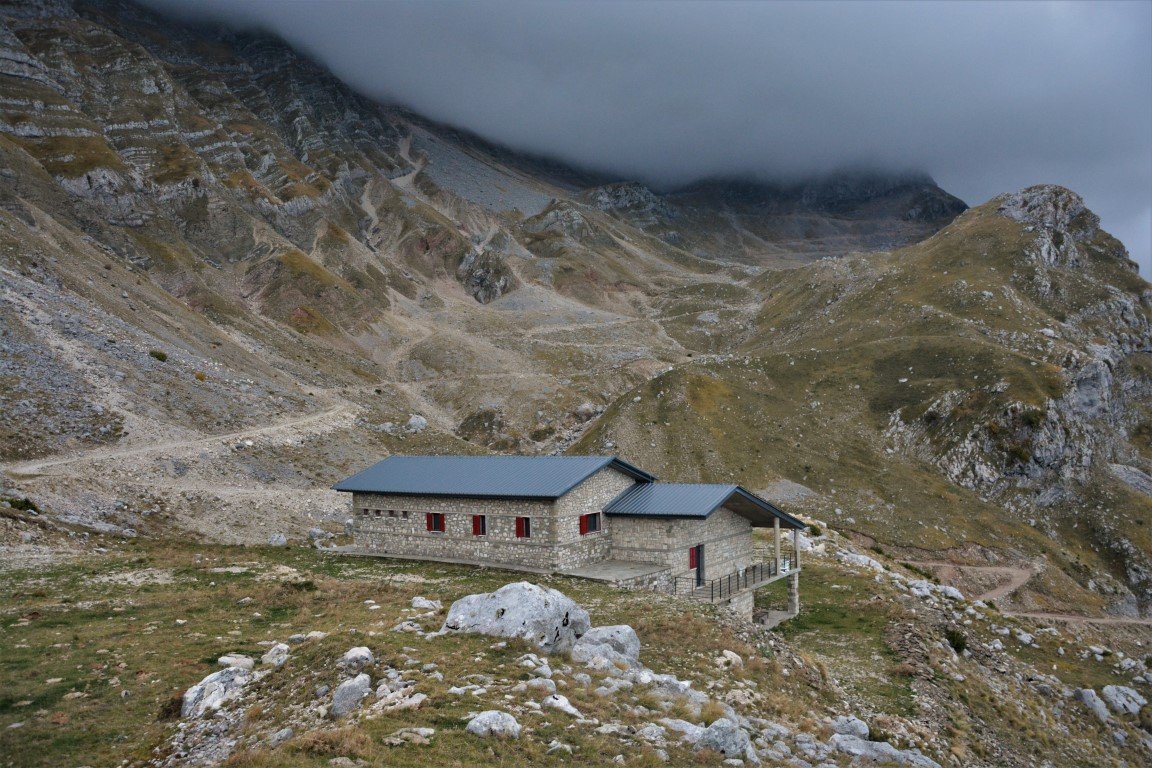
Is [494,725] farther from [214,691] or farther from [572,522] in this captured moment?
[572,522]

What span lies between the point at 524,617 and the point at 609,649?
248 cm

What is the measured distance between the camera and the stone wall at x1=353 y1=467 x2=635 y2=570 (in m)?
33.1

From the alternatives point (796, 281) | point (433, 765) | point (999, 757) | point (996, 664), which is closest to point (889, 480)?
point (996, 664)

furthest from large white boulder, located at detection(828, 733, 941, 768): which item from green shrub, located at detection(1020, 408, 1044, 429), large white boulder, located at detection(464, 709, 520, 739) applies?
green shrub, located at detection(1020, 408, 1044, 429)

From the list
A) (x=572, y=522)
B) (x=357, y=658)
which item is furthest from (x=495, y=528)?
(x=357, y=658)

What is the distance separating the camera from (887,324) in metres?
117

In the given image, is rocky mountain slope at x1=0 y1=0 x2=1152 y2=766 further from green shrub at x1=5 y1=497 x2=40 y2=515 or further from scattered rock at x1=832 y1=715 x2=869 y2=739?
scattered rock at x1=832 y1=715 x2=869 y2=739

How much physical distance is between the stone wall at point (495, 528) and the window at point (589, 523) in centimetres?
28

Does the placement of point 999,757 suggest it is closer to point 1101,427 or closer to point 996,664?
point 996,664

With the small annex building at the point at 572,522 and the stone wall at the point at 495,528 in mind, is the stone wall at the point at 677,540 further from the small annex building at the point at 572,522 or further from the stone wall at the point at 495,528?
the stone wall at the point at 495,528

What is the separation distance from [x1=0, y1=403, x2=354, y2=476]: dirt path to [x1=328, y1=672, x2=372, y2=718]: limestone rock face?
1351 inches

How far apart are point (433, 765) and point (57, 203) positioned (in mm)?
127320

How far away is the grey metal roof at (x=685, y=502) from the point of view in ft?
113

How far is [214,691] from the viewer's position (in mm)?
16578
